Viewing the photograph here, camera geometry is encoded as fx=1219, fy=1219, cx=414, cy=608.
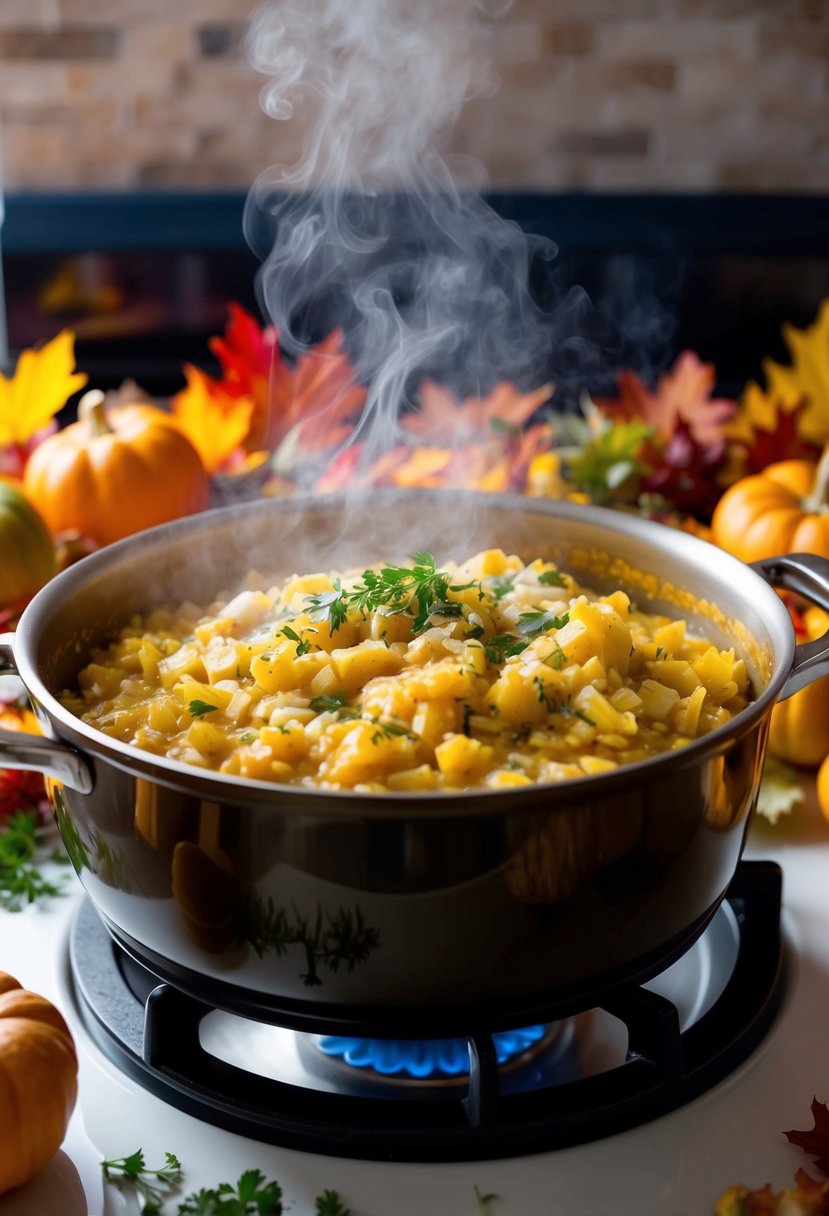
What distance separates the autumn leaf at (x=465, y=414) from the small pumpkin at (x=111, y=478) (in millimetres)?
489

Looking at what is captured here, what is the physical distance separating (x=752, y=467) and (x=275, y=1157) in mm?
1642

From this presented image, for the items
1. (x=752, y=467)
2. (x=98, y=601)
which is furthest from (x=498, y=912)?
(x=752, y=467)

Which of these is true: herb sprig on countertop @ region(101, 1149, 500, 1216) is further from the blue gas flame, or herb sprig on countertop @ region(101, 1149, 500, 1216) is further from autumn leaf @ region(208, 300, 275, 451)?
autumn leaf @ region(208, 300, 275, 451)

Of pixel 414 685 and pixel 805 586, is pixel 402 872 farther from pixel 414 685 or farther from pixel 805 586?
pixel 805 586

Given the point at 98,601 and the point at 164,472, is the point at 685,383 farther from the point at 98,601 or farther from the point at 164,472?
the point at 98,601

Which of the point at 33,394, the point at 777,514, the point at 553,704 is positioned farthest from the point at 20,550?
the point at 777,514

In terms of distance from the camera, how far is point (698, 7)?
9.58 ft

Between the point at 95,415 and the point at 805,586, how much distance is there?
4.19 feet

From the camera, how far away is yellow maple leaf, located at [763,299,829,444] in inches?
99.0

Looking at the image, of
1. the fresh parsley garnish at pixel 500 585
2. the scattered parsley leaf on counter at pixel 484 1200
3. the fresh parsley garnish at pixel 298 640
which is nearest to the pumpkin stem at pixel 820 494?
the fresh parsley garnish at pixel 500 585

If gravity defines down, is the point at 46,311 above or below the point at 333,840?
below

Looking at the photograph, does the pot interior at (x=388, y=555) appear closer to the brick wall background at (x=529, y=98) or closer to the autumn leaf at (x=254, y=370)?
the autumn leaf at (x=254, y=370)

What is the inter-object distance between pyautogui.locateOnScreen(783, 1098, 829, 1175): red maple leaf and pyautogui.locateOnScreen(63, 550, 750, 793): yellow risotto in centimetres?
36

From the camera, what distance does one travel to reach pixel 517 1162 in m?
1.11
